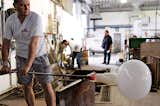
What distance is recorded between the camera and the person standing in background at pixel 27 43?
2295 millimetres

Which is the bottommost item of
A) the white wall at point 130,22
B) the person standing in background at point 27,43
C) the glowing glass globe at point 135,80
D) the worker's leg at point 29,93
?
the worker's leg at point 29,93

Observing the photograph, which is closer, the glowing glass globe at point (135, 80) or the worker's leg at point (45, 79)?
the worker's leg at point (45, 79)

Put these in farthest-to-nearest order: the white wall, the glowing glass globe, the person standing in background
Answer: the white wall → the glowing glass globe → the person standing in background

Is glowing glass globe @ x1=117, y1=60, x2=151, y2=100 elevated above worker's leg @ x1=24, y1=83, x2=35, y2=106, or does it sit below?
above

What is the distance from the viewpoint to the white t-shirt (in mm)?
2352

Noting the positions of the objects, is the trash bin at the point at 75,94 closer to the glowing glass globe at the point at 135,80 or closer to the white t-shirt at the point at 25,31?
the glowing glass globe at the point at 135,80

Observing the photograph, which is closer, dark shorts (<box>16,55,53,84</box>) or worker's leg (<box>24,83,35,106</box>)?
dark shorts (<box>16,55,53,84</box>)

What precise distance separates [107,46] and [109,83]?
4874 mm

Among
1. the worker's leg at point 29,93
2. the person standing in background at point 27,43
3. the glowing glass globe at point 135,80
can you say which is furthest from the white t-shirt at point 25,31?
the glowing glass globe at point 135,80

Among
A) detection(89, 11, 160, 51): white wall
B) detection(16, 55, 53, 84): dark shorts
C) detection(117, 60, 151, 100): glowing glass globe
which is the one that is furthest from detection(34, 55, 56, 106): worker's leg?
detection(89, 11, 160, 51): white wall

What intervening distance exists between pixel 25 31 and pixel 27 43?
0.14 metres

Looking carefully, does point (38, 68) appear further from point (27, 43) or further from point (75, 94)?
point (75, 94)

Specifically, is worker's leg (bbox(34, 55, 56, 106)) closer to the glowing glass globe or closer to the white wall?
the glowing glass globe

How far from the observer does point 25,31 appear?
240 centimetres
